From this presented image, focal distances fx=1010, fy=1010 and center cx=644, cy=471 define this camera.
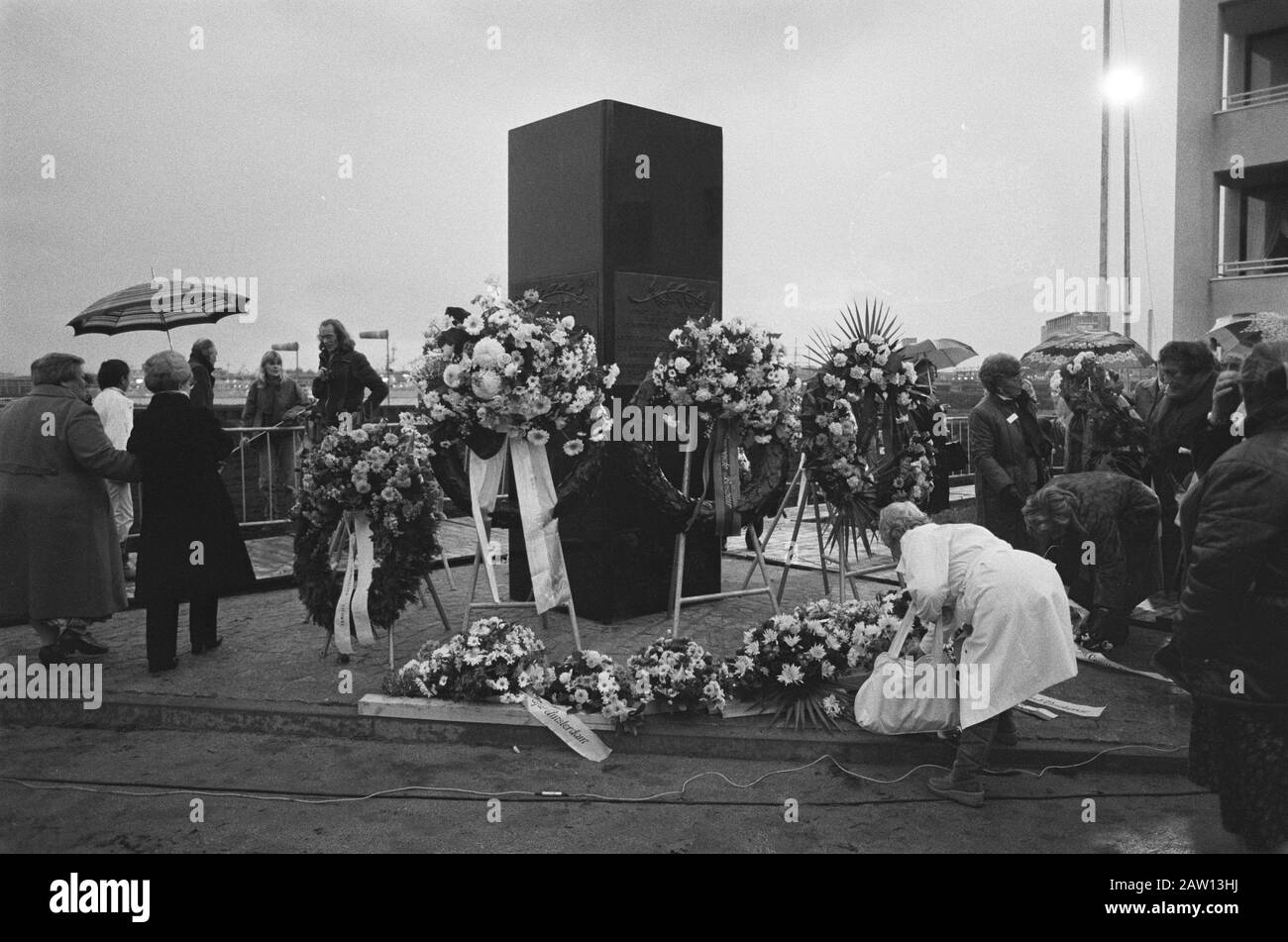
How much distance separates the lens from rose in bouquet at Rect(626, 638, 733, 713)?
18.3 ft

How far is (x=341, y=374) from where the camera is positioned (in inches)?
394

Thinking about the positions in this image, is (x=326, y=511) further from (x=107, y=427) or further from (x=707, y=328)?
(x=107, y=427)

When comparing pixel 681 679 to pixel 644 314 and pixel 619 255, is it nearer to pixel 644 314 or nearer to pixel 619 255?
pixel 644 314

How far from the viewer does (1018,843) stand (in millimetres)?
4273

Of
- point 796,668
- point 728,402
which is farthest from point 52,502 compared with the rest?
point 796,668

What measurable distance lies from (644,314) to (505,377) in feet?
5.80

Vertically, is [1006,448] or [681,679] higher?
[1006,448]

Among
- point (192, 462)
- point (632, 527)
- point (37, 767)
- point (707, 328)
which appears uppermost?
point (707, 328)

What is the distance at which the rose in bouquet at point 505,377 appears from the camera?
6.51m

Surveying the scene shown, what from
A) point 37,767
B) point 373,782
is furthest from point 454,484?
point 37,767

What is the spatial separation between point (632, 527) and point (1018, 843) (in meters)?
4.26

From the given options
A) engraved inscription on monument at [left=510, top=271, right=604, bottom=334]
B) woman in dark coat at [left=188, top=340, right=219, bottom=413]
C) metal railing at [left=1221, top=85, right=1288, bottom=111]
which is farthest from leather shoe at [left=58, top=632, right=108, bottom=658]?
metal railing at [left=1221, top=85, right=1288, bottom=111]

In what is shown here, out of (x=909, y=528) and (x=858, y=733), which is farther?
(x=858, y=733)

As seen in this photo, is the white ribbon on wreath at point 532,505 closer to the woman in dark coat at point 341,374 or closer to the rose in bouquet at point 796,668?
the rose in bouquet at point 796,668
